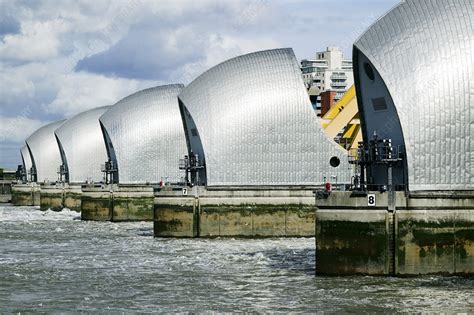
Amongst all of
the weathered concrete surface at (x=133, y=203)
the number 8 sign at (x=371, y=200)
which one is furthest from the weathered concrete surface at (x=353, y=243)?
the weathered concrete surface at (x=133, y=203)

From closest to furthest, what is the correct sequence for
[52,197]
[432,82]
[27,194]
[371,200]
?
[371,200], [432,82], [52,197], [27,194]

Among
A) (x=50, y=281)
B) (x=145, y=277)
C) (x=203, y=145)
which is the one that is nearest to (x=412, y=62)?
(x=145, y=277)

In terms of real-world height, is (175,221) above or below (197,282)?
above

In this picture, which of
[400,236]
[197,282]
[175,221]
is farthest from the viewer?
[175,221]

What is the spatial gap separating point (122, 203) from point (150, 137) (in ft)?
22.4

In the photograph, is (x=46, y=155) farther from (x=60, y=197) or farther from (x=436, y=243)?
(x=436, y=243)

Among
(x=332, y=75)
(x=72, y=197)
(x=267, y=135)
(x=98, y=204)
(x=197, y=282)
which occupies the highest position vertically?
(x=332, y=75)

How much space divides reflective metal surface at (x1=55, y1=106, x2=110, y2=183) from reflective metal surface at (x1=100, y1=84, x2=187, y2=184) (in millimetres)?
16267

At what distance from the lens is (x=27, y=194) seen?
127 meters

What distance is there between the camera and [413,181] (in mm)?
40188

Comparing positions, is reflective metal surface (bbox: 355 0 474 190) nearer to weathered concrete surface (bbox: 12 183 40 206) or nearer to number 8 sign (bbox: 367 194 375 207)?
number 8 sign (bbox: 367 194 375 207)

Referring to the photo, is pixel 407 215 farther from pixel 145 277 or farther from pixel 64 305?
pixel 64 305

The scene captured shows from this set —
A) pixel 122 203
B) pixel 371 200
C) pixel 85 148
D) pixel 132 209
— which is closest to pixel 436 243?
pixel 371 200

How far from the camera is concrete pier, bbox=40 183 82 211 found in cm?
10431
